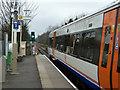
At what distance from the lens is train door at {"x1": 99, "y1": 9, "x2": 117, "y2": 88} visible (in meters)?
4.72

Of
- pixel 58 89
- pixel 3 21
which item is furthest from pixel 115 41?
pixel 3 21

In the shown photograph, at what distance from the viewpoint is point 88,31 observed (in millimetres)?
6766

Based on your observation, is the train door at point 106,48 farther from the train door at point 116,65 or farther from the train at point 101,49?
the train door at point 116,65

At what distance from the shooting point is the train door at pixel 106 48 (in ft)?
15.5

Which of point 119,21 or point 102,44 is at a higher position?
point 119,21

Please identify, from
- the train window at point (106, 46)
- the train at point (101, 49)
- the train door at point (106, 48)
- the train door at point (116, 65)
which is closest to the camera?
the train door at point (116, 65)

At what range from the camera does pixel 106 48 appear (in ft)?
16.2

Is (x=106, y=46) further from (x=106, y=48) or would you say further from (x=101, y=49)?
(x=101, y=49)

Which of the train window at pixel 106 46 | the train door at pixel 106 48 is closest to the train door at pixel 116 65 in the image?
the train door at pixel 106 48

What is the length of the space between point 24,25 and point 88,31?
797 inches

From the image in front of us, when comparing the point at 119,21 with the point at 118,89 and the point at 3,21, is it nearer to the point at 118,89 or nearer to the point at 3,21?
the point at 118,89

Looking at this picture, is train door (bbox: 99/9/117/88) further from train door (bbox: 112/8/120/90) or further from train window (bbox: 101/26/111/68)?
train door (bbox: 112/8/120/90)

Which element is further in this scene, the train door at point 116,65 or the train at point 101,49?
the train at point 101,49

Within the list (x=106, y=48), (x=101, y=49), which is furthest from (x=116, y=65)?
(x=101, y=49)
